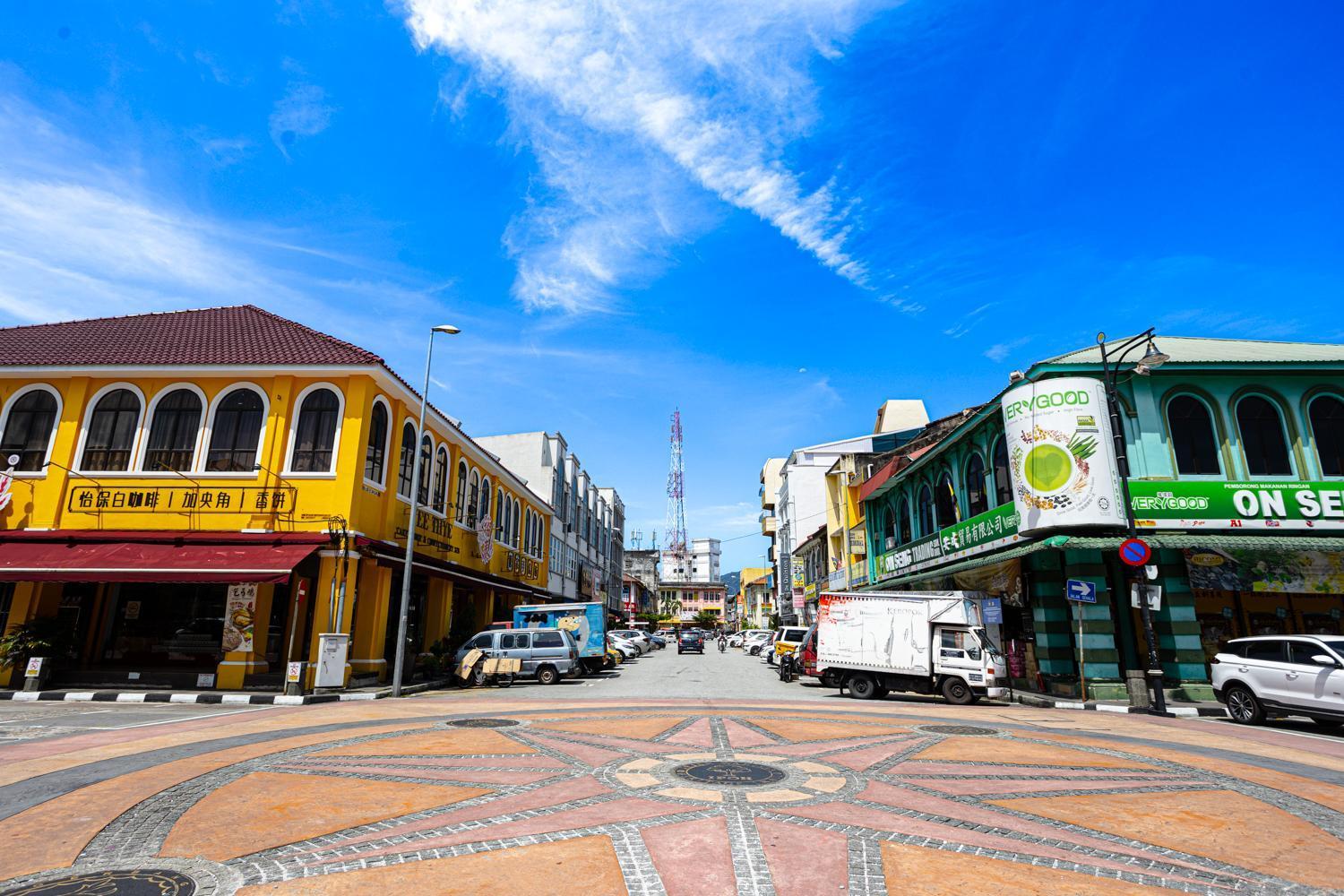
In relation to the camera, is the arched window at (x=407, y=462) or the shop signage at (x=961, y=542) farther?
the arched window at (x=407, y=462)

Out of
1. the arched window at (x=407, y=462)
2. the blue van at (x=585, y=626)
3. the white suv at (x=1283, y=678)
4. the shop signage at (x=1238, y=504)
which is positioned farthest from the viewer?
the blue van at (x=585, y=626)

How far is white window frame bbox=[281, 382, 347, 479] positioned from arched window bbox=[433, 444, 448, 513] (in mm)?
5916

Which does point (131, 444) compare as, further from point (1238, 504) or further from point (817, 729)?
point (1238, 504)

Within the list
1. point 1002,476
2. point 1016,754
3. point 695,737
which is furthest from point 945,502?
point 695,737

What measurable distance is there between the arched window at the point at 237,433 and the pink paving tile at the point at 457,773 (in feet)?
49.7

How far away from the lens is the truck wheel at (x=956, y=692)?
17.7 meters

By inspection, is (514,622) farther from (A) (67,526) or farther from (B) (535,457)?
(B) (535,457)

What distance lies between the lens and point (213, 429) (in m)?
21.1

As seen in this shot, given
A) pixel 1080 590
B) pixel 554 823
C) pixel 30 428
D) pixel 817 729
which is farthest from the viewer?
pixel 30 428

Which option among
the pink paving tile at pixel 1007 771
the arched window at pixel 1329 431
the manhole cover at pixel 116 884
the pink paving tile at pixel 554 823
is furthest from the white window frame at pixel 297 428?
the arched window at pixel 1329 431

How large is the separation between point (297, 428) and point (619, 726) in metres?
14.7

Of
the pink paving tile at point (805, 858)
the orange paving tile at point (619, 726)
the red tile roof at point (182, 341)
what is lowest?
the orange paving tile at point (619, 726)

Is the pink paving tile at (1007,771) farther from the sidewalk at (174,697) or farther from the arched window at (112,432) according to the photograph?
the arched window at (112,432)

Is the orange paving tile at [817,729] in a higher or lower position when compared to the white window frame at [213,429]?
lower
